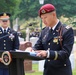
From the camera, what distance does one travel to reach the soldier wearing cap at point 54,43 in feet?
15.4

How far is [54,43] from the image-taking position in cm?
493

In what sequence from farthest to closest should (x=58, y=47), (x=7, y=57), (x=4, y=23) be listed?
(x=4, y=23), (x=58, y=47), (x=7, y=57)

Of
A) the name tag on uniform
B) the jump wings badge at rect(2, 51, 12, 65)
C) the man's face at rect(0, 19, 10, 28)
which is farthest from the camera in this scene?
the man's face at rect(0, 19, 10, 28)

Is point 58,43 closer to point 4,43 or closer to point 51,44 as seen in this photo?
point 51,44

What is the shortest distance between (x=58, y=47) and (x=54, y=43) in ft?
A: 0.26

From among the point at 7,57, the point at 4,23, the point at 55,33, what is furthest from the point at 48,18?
the point at 4,23

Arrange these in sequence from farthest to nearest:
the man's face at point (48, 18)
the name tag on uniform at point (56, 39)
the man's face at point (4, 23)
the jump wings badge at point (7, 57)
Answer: the man's face at point (4, 23) → the name tag on uniform at point (56, 39) → the man's face at point (48, 18) → the jump wings badge at point (7, 57)

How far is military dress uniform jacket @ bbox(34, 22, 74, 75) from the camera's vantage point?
185 inches

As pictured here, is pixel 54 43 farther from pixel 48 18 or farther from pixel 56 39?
pixel 48 18

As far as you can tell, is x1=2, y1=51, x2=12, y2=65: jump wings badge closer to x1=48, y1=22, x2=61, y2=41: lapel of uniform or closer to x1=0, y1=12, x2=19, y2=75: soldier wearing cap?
x1=48, y1=22, x2=61, y2=41: lapel of uniform

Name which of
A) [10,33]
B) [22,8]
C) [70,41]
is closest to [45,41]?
[70,41]

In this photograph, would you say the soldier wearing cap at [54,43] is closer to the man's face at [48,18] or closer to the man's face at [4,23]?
the man's face at [48,18]

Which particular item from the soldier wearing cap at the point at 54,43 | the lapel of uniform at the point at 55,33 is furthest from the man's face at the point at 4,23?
the lapel of uniform at the point at 55,33

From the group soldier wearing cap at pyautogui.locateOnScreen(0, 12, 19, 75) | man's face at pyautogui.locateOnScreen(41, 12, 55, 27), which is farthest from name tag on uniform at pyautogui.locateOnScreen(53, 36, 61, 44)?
soldier wearing cap at pyautogui.locateOnScreen(0, 12, 19, 75)
